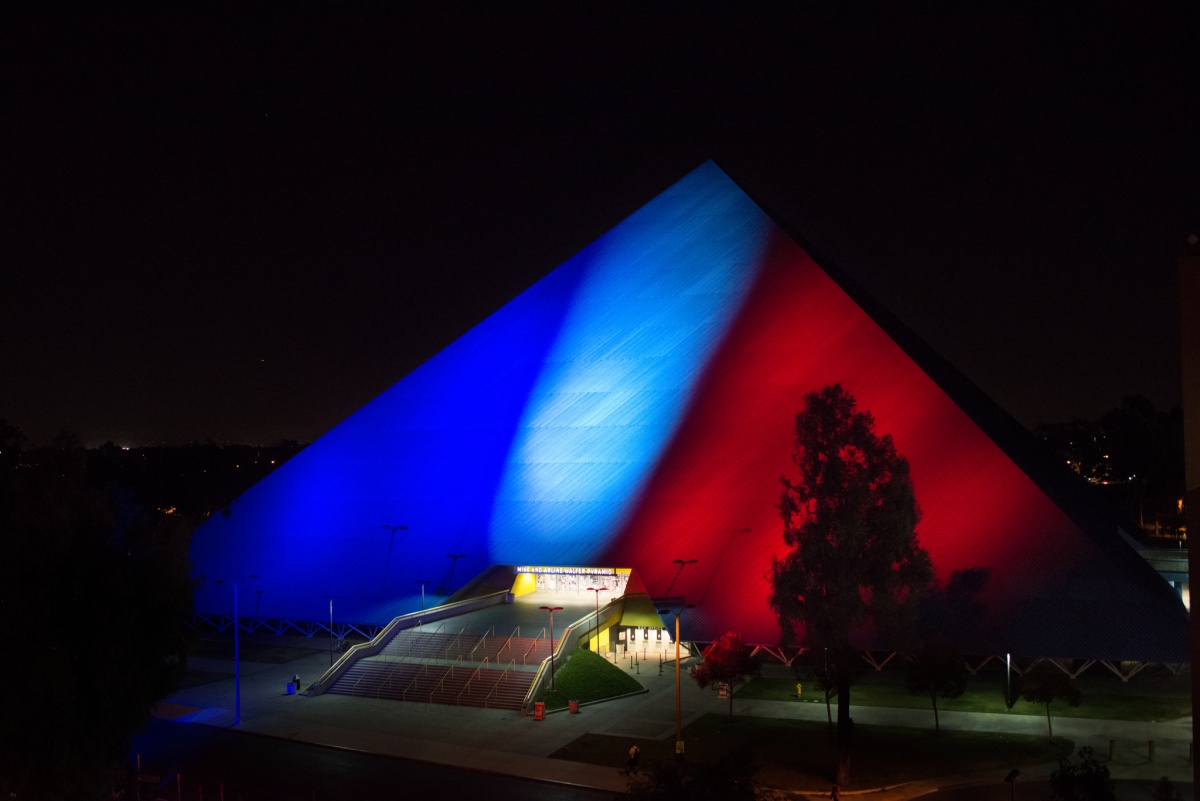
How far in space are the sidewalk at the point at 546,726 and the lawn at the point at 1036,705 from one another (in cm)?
65

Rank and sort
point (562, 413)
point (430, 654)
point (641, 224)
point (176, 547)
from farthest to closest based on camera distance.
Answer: point (641, 224) < point (562, 413) < point (430, 654) < point (176, 547)

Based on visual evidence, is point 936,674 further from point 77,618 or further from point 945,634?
point 77,618

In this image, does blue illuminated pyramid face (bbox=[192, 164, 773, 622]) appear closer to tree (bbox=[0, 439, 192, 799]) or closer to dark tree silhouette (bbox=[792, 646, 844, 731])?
dark tree silhouette (bbox=[792, 646, 844, 731])

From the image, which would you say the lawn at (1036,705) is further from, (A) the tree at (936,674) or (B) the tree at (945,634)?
(A) the tree at (936,674)

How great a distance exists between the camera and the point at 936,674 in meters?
24.3

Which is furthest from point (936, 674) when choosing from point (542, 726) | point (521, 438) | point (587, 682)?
point (521, 438)

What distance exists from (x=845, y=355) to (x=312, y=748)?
2129 cm

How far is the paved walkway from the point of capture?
22109 millimetres

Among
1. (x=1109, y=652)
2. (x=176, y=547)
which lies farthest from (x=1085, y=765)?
(x=176, y=547)

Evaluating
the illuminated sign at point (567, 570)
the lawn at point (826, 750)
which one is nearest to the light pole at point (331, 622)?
the illuminated sign at point (567, 570)

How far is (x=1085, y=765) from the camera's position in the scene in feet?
44.1

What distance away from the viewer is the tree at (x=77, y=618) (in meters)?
16.8

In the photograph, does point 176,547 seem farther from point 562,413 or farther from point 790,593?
point 562,413

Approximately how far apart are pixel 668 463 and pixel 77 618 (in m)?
21.7
